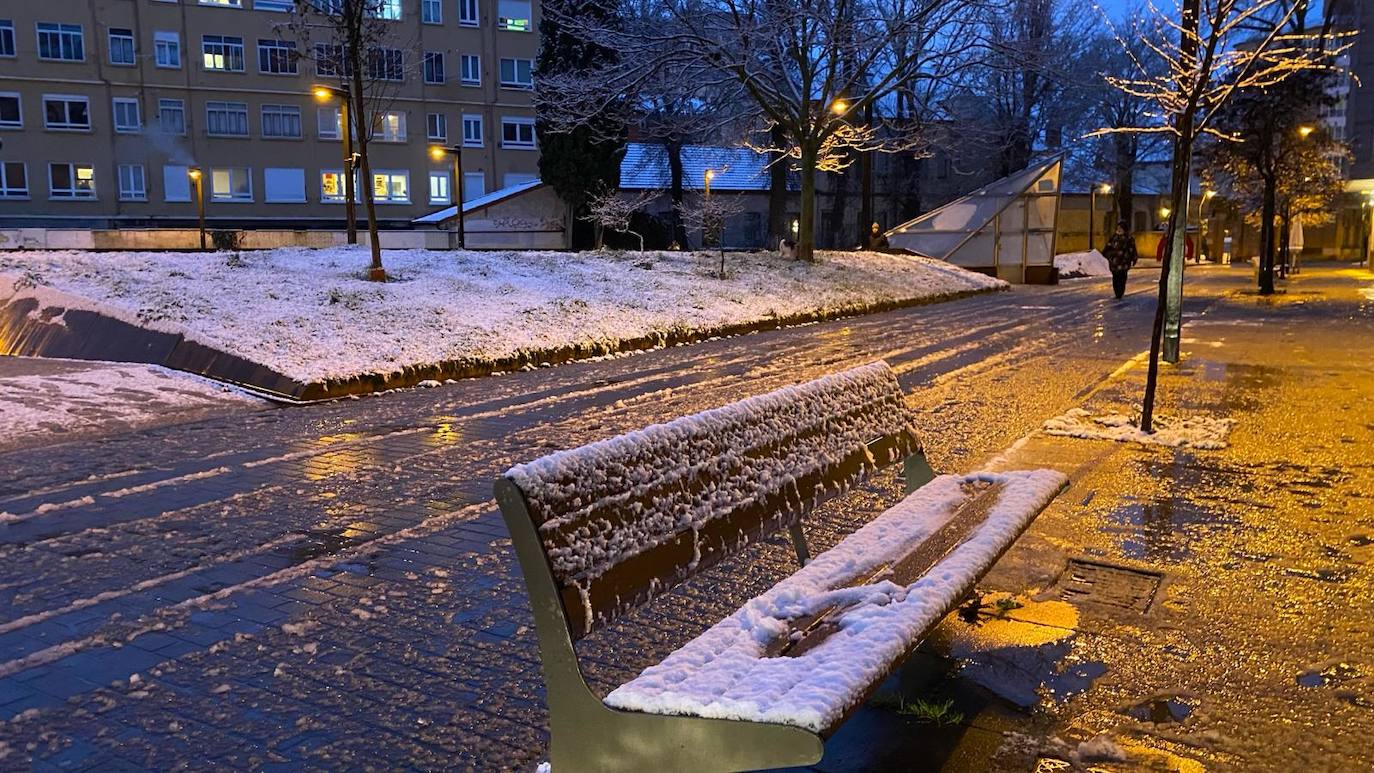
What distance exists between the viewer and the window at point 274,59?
50562 mm

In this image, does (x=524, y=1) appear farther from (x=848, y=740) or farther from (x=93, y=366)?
Answer: (x=848, y=740)

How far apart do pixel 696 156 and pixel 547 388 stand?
4073 cm

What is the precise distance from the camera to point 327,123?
172 ft

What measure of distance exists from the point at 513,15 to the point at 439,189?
33.6 feet

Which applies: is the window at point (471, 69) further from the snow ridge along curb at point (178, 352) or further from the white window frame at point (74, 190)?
the snow ridge along curb at point (178, 352)

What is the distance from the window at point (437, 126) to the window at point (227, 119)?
8.53 meters

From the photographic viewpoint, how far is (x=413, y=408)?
11.4m

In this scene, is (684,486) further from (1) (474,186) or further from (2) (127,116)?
(1) (474,186)

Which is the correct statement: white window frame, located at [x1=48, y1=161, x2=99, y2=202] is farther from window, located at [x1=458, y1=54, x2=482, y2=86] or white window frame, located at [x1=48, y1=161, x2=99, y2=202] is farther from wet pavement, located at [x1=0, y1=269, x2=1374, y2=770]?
wet pavement, located at [x1=0, y1=269, x2=1374, y2=770]

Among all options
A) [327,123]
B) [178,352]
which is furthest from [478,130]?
[178,352]

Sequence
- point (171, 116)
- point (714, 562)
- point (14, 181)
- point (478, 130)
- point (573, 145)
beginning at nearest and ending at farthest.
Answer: point (714, 562) → point (573, 145) → point (14, 181) → point (171, 116) → point (478, 130)

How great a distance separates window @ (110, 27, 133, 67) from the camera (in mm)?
47562

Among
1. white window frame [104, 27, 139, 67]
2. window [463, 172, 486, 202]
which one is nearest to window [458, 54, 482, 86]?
window [463, 172, 486, 202]

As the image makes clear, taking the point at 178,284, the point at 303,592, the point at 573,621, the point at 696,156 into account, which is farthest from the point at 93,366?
the point at 696,156
